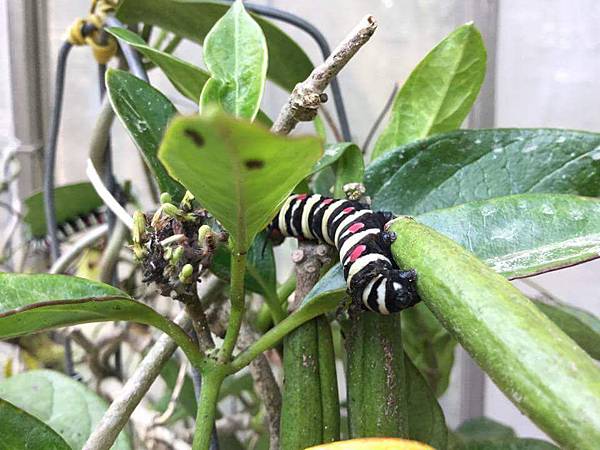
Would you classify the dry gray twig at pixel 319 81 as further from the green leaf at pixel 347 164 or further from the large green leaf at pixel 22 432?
the large green leaf at pixel 22 432

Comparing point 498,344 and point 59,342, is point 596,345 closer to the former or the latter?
point 498,344

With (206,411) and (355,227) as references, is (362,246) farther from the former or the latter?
(206,411)

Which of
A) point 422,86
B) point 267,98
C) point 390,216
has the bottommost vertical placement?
point 390,216

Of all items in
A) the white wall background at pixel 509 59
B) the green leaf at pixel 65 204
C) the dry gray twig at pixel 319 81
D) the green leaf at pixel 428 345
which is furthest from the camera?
the white wall background at pixel 509 59

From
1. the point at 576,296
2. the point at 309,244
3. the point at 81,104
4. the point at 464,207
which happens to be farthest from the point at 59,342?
the point at 576,296

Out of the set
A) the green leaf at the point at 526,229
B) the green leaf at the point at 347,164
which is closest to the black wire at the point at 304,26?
the green leaf at the point at 347,164

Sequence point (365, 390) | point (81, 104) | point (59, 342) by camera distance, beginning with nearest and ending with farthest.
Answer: point (365, 390) < point (59, 342) < point (81, 104)

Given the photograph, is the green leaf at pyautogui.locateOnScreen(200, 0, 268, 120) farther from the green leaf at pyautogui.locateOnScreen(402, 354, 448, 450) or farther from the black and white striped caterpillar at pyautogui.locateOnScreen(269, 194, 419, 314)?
the green leaf at pyautogui.locateOnScreen(402, 354, 448, 450)
